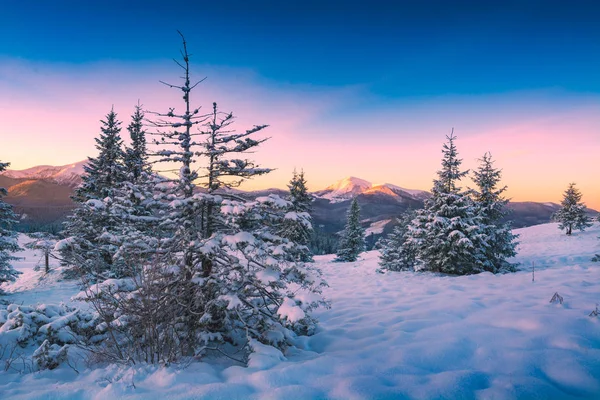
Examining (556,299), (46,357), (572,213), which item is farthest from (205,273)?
(572,213)

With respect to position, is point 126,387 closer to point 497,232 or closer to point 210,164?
point 210,164

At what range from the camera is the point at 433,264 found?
1516 cm

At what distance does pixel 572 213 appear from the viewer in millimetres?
33625

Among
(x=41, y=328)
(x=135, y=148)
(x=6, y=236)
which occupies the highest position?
(x=135, y=148)

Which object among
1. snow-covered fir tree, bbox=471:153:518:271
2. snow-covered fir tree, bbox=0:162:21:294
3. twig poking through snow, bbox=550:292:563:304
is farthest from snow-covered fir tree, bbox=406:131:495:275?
snow-covered fir tree, bbox=0:162:21:294

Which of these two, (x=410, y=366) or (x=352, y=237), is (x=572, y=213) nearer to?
(x=352, y=237)

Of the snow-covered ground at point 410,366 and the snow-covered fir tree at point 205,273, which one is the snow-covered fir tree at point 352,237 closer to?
Result: the snow-covered ground at point 410,366

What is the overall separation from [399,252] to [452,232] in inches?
420

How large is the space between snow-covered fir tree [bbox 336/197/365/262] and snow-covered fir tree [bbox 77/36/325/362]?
28.8 meters

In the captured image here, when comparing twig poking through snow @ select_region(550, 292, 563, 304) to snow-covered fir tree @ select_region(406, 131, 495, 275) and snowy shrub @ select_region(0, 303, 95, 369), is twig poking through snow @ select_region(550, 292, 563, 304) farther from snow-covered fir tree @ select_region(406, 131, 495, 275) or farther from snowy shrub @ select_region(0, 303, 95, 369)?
snowy shrub @ select_region(0, 303, 95, 369)

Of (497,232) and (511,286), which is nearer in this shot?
(511,286)

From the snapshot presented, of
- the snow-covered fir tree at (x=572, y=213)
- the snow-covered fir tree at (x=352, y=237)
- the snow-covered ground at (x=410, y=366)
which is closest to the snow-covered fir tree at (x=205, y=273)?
the snow-covered ground at (x=410, y=366)

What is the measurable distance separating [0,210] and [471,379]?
23.9 metres

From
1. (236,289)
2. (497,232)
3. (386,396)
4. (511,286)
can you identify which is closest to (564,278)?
(511,286)
